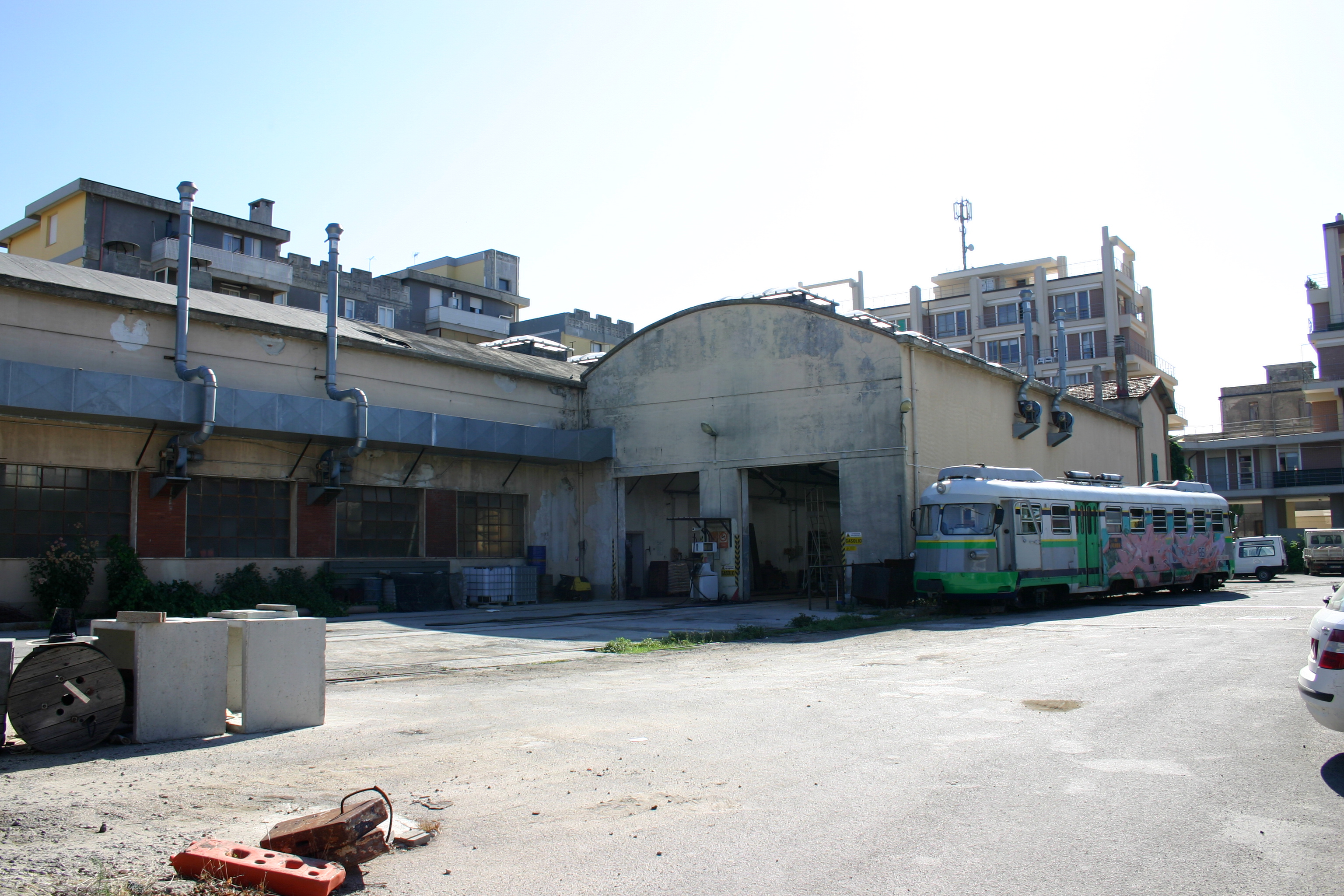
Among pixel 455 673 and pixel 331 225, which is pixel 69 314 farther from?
pixel 455 673

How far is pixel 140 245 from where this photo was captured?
47125mm

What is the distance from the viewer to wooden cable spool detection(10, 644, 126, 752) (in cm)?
698

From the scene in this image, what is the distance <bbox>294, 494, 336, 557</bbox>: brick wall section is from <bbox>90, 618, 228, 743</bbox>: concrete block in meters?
15.8

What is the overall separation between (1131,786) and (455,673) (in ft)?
27.8

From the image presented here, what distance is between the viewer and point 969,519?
71.2 ft

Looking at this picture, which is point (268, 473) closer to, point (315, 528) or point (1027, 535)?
point (315, 528)

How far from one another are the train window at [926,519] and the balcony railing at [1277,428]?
4722cm

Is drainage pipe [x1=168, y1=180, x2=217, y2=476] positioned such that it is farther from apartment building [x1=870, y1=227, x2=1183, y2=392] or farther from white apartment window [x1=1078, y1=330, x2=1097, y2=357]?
white apartment window [x1=1078, y1=330, x2=1097, y2=357]

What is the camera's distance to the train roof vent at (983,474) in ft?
73.8

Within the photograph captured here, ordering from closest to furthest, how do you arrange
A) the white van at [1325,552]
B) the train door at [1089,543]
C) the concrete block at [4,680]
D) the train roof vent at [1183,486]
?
the concrete block at [4,680] < the train door at [1089,543] < the train roof vent at [1183,486] < the white van at [1325,552]

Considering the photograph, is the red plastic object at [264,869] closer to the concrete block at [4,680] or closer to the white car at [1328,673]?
the concrete block at [4,680]

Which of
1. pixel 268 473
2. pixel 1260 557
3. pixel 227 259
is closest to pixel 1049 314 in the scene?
pixel 1260 557

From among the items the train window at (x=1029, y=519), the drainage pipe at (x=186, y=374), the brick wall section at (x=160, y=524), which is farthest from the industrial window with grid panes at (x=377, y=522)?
the train window at (x=1029, y=519)

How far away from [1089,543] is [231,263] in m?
44.0
